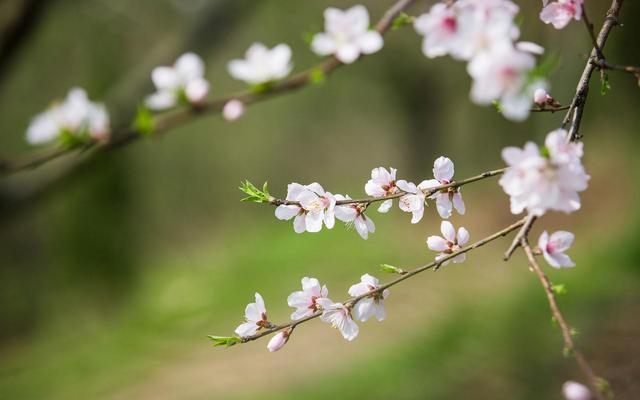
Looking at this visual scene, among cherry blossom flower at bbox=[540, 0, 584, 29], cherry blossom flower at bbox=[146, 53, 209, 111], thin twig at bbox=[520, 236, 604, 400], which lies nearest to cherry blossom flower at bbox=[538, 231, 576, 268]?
thin twig at bbox=[520, 236, 604, 400]

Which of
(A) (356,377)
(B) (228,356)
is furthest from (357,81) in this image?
(A) (356,377)

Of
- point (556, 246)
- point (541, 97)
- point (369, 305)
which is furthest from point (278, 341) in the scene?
point (541, 97)

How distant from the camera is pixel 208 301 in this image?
6.11 meters

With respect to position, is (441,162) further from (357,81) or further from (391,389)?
(357,81)

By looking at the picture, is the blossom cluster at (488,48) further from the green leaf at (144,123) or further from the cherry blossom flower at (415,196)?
the green leaf at (144,123)

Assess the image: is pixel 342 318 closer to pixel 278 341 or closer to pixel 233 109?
pixel 278 341

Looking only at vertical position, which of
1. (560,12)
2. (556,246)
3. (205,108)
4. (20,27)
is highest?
(20,27)

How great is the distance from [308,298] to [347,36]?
38 cm

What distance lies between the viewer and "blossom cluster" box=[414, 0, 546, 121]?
573mm

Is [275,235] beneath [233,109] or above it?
above

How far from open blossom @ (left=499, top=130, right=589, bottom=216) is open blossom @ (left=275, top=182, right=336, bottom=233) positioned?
278mm

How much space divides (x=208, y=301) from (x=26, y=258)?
7.62 feet

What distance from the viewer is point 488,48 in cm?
60

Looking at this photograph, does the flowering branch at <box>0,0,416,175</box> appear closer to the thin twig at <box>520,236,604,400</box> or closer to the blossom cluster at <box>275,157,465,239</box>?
the blossom cluster at <box>275,157,465,239</box>
